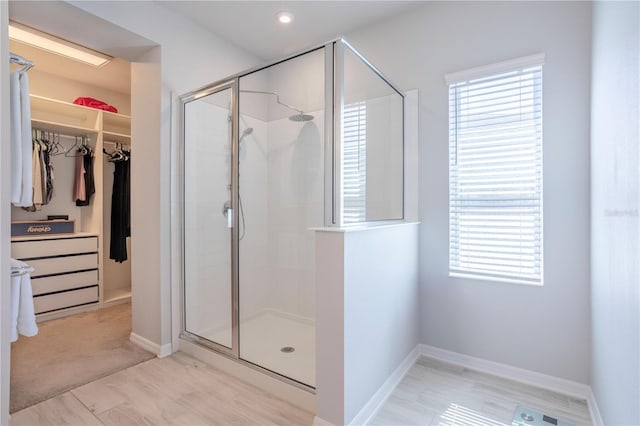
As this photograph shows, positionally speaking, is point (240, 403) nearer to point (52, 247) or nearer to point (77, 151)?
point (52, 247)

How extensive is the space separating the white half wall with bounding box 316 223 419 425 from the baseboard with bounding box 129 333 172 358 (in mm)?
1464

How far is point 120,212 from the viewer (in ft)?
12.3

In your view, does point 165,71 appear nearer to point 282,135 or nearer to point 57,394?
point 282,135

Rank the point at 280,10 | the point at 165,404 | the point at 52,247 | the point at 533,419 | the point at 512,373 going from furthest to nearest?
the point at 52,247
the point at 280,10
the point at 512,373
the point at 165,404
the point at 533,419

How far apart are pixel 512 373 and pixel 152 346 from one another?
2683 millimetres

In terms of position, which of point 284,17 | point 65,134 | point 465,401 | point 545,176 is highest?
point 284,17

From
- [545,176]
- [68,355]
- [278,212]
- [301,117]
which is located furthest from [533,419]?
[68,355]

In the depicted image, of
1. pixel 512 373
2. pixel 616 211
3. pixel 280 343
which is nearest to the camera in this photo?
pixel 616 211

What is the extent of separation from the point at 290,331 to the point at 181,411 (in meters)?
0.82

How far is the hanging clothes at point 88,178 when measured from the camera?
11.8 feet

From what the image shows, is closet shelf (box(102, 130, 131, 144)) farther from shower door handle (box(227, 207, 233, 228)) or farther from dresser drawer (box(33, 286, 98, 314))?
shower door handle (box(227, 207, 233, 228))

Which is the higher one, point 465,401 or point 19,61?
point 19,61

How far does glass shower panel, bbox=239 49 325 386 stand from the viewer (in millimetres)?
2096

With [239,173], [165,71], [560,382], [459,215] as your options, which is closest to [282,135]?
[239,173]
